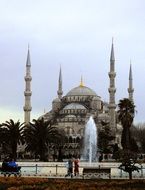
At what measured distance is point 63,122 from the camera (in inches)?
3949

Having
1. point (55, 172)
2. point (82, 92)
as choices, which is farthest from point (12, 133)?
point (82, 92)

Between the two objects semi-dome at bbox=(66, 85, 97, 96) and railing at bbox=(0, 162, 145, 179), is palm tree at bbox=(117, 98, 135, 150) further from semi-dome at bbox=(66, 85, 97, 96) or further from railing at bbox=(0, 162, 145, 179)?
semi-dome at bbox=(66, 85, 97, 96)

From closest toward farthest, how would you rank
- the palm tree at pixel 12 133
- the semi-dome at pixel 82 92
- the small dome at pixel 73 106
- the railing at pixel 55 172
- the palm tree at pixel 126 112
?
the railing at pixel 55 172, the palm tree at pixel 12 133, the palm tree at pixel 126 112, the small dome at pixel 73 106, the semi-dome at pixel 82 92

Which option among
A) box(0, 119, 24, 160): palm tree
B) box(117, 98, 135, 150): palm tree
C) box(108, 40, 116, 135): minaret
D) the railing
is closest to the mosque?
box(108, 40, 116, 135): minaret

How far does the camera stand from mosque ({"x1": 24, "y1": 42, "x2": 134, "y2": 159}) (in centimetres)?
8894

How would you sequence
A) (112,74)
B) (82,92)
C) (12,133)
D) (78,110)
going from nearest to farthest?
(12,133) → (112,74) → (78,110) → (82,92)

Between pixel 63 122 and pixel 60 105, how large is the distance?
8.21 meters

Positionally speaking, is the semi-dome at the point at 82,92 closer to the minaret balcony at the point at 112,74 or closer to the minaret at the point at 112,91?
the minaret at the point at 112,91

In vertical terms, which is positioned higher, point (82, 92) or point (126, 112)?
point (82, 92)

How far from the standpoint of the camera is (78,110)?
102688 mm

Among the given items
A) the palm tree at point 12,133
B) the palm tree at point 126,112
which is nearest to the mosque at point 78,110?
the palm tree at point 126,112

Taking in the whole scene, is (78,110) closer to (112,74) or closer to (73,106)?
(73,106)

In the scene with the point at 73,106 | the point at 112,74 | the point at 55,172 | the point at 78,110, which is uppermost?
the point at 112,74

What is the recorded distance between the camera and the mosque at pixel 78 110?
Answer: 88938 mm
